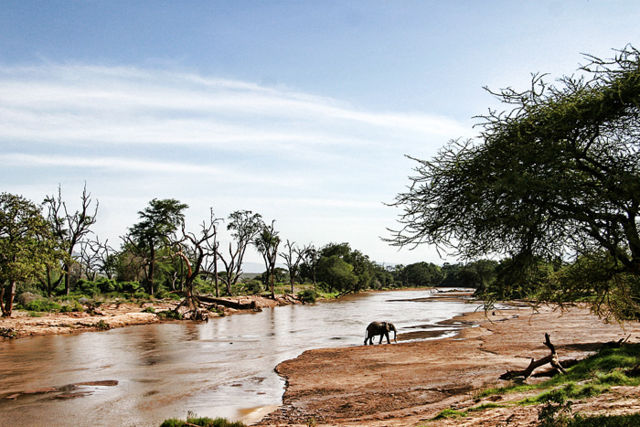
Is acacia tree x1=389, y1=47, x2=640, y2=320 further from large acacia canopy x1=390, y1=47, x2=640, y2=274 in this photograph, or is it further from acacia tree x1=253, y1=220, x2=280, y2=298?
acacia tree x1=253, y1=220, x2=280, y2=298

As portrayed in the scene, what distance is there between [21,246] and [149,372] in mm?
16804

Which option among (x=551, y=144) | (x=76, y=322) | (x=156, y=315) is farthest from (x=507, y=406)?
(x=156, y=315)

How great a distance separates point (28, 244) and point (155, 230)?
2607cm

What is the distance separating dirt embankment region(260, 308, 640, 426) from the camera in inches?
371

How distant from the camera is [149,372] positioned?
57.5 ft

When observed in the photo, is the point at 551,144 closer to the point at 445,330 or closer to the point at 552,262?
the point at 552,262

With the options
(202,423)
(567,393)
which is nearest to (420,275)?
(567,393)

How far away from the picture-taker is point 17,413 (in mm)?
12094

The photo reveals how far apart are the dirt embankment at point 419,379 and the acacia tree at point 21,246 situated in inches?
756

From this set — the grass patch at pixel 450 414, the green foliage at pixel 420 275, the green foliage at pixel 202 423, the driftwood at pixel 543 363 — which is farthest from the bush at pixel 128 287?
the green foliage at pixel 420 275

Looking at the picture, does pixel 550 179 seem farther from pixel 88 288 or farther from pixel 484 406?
pixel 88 288

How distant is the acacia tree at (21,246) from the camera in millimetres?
27625

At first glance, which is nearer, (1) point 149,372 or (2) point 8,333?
(1) point 149,372

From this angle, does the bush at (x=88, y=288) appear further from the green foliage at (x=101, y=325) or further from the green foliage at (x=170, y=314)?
the green foliage at (x=101, y=325)
